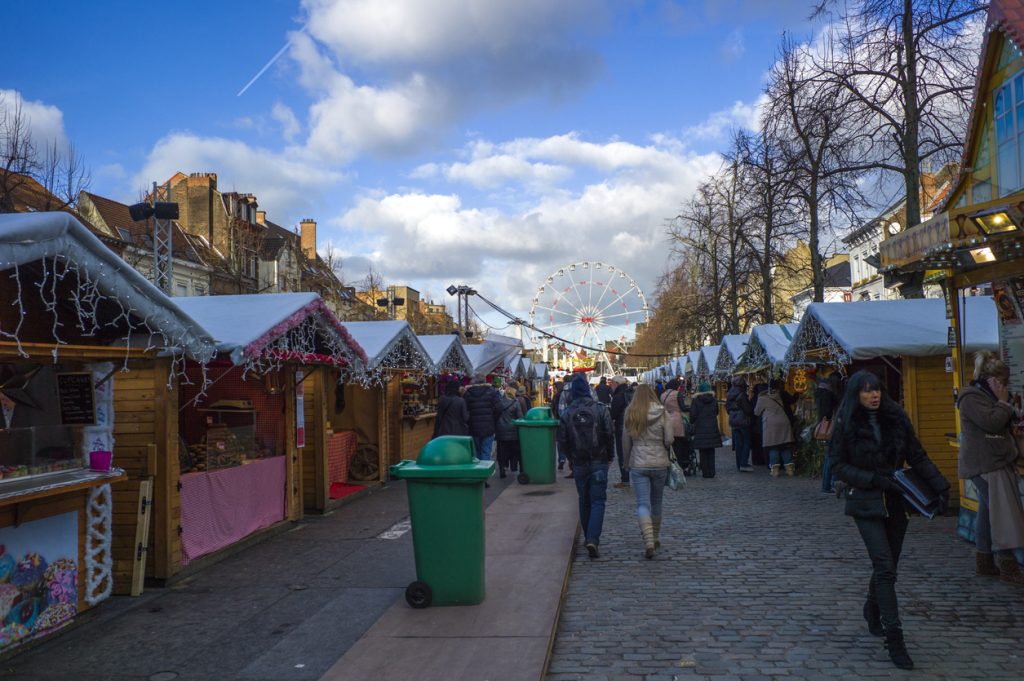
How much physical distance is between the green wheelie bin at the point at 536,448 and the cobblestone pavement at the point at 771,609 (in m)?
4.62

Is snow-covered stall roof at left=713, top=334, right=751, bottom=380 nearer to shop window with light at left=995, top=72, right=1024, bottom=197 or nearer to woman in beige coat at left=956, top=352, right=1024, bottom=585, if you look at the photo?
shop window with light at left=995, top=72, right=1024, bottom=197

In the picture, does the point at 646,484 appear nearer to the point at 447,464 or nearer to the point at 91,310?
the point at 447,464

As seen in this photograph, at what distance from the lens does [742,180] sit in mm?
26703

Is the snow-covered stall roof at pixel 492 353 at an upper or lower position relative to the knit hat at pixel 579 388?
upper

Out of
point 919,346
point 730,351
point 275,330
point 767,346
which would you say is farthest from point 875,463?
point 730,351

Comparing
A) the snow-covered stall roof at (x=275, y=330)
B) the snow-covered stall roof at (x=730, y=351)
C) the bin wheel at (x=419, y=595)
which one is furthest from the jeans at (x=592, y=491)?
the snow-covered stall roof at (x=730, y=351)

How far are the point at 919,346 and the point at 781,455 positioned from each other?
216 inches

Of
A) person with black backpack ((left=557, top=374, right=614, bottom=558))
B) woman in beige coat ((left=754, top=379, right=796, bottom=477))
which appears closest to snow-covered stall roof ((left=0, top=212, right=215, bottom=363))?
person with black backpack ((left=557, top=374, right=614, bottom=558))

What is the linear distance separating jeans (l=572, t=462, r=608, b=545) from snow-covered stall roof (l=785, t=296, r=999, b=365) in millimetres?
5107

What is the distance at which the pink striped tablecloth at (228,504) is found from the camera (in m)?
8.46

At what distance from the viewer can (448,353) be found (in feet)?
65.9

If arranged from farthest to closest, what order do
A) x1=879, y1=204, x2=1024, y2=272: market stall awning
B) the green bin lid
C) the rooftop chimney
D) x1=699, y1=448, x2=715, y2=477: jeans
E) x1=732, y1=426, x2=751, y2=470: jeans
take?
the rooftop chimney → x1=732, y1=426, x2=751, y2=470: jeans → x1=699, y1=448, x2=715, y2=477: jeans → x1=879, y1=204, x2=1024, y2=272: market stall awning → the green bin lid

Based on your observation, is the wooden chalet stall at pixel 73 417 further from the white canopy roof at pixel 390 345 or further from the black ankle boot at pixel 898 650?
the black ankle boot at pixel 898 650

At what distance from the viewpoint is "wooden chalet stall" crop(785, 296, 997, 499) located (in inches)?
445
